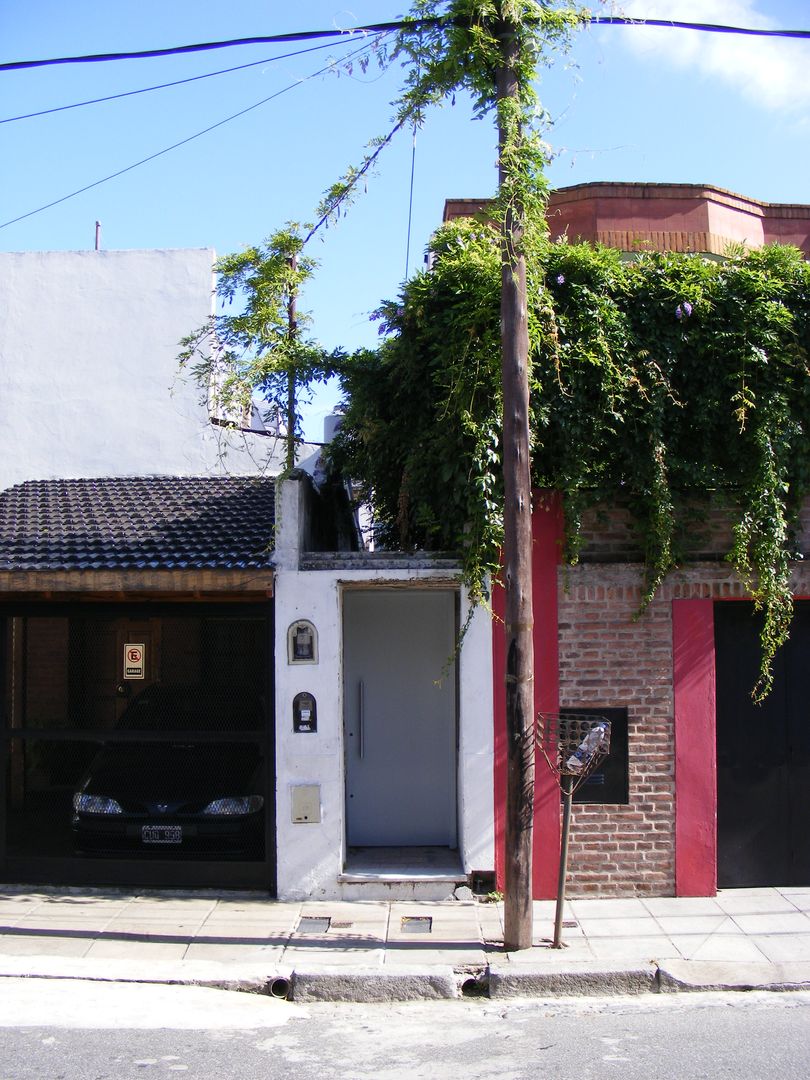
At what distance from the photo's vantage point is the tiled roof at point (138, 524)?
786 centimetres

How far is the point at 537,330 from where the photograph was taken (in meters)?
7.43

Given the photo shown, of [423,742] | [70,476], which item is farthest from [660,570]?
[70,476]

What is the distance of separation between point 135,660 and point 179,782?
1114 mm

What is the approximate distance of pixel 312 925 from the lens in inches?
287

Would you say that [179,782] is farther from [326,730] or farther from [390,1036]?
[390,1036]

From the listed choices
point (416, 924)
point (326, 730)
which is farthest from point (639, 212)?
point (416, 924)

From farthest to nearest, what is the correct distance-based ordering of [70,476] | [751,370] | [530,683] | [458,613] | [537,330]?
[70,476], [458,613], [751,370], [537,330], [530,683]

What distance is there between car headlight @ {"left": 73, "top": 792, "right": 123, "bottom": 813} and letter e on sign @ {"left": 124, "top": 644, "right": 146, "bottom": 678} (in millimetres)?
1051

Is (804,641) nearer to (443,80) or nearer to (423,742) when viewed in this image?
(423,742)

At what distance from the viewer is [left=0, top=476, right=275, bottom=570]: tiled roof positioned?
25.8ft

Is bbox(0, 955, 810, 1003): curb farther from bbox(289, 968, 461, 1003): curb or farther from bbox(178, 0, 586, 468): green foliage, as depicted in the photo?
bbox(178, 0, 586, 468): green foliage

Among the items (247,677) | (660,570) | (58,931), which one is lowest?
(58,931)

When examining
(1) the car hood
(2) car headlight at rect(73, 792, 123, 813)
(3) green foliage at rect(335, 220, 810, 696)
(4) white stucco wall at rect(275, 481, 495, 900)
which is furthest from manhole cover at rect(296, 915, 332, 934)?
(3) green foliage at rect(335, 220, 810, 696)

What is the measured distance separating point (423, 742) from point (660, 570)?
9.37ft
